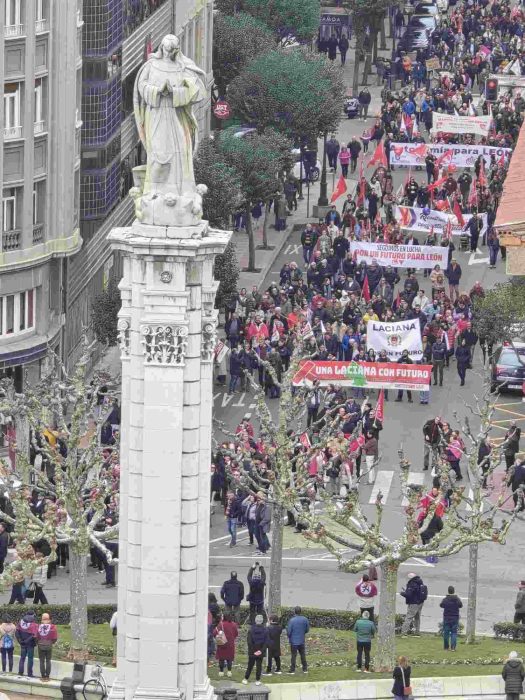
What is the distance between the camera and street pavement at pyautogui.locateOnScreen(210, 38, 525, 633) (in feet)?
236

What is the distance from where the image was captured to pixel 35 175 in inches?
3428

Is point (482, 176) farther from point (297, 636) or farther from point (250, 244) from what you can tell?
point (297, 636)

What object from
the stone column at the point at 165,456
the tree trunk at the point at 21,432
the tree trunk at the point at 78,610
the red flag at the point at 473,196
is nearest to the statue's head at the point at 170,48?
the stone column at the point at 165,456

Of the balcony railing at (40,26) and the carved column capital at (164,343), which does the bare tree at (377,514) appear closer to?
the carved column capital at (164,343)

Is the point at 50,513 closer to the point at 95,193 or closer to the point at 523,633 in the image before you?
the point at 523,633

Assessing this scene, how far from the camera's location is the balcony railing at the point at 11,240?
85469mm

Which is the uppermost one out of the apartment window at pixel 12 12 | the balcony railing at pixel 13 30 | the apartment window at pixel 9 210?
the apartment window at pixel 12 12

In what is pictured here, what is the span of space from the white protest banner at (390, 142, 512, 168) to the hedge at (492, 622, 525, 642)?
52.2 metres

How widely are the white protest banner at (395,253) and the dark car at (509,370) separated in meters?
10.9

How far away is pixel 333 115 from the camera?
118062 millimetres

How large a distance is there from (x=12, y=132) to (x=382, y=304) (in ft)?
52.0

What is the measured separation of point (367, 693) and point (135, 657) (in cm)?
937

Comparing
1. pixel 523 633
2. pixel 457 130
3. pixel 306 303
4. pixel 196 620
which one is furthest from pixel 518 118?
pixel 196 620

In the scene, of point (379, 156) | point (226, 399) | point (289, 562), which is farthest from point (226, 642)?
point (379, 156)
